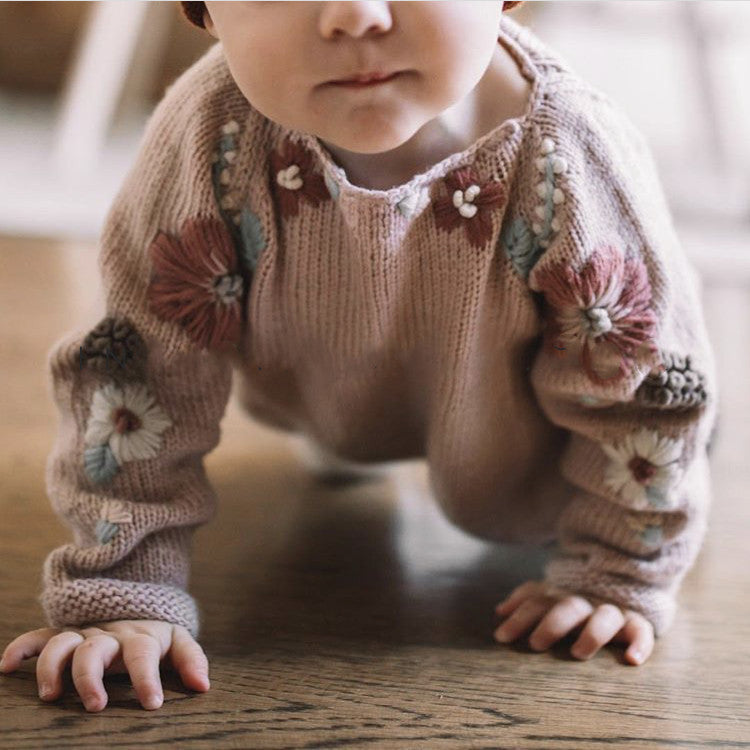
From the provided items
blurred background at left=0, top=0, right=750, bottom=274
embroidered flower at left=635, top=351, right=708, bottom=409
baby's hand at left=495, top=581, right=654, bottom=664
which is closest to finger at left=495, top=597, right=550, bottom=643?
baby's hand at left=495, top=581, right=654, bottom=664

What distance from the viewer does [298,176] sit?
0.65 meters

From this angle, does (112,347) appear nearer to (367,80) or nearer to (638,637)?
(367,80)

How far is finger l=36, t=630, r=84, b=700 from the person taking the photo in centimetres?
60

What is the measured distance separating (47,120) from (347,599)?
4.77 feet

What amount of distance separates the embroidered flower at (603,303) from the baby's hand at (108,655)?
0.91ft

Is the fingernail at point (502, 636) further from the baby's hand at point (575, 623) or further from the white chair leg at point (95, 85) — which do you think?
the white chair leg at point (95, 85)

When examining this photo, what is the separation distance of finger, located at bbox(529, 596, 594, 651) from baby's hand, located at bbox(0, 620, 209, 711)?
20 centimetres

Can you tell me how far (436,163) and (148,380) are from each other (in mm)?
210

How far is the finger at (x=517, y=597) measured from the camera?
28.7 inches

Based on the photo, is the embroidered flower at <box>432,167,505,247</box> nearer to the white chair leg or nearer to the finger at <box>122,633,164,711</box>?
the finger at <box>122,633,164,711</box>

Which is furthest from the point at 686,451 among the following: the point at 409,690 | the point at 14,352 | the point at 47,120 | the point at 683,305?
the point at 47,120

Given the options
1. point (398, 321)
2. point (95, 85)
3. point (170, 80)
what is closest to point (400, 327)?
point (398, 321)

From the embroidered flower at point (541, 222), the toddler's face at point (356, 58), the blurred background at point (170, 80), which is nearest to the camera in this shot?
the toddler's face at point (356, 58)

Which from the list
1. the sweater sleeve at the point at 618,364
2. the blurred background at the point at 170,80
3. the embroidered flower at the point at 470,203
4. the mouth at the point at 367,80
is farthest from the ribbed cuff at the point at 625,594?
the blurred background at the point at 170,80
